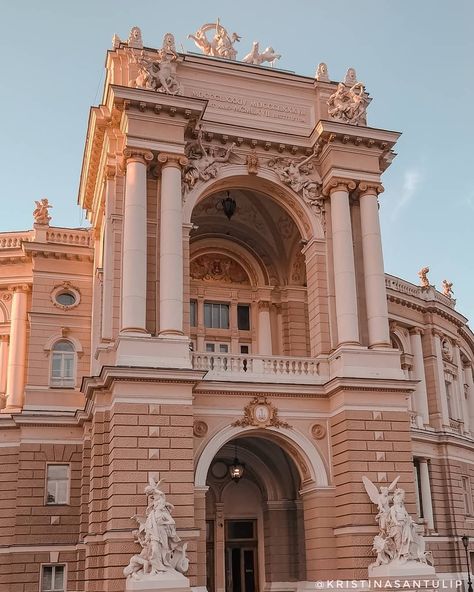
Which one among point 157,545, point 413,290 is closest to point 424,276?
point 413,290

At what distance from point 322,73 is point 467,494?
2140 cm

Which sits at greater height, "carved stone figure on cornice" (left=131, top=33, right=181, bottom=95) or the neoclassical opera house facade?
"carved stone figure on cornice" (left=131, top=33, right=181, bottom=95)

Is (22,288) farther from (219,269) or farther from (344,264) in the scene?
(344,264)

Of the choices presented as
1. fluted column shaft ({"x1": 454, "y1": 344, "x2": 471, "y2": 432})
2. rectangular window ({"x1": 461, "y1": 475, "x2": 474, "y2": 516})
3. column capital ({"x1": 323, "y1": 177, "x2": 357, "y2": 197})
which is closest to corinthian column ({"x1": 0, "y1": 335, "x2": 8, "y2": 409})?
column capital ({"x1": 323, "y1": 177, "x2": 357, "y2": 197})

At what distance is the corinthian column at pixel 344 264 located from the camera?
78.8 feet

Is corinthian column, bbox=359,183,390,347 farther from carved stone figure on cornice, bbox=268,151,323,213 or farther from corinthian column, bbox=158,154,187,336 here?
corinthian column, bbox=158,154,187,336

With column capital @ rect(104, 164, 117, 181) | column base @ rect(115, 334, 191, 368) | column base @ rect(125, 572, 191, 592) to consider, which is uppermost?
column capital @ rect(104, 164, 117, 181)

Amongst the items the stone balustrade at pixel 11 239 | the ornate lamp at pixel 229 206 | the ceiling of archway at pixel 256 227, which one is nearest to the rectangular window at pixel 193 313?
the ceiling of archway at pixel 256 227

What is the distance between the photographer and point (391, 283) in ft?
124

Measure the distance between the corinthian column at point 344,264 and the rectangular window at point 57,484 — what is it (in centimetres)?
1153

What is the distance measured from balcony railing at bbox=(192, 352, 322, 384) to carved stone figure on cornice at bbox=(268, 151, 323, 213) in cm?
543

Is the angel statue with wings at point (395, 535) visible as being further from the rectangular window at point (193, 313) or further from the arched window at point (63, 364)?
the arched window at point (63, 364)

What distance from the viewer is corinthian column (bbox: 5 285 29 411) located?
2991cm

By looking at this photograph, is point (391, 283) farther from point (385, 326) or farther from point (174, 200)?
point (174, 200)
